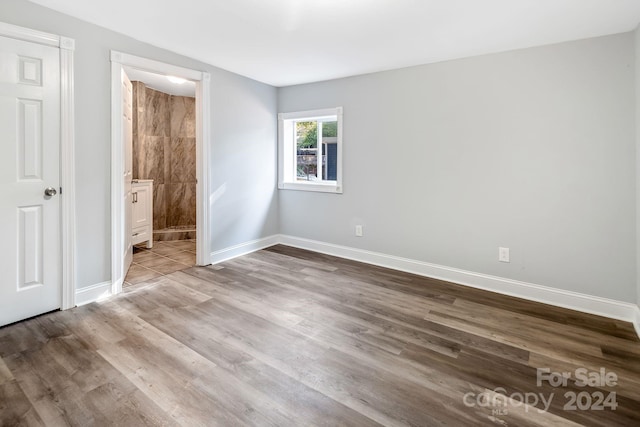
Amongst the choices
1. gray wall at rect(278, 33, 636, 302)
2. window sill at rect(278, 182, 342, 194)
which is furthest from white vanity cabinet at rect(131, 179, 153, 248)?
gray wall at rect(278, 33, 636, 302)

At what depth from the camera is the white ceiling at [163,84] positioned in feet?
14.5

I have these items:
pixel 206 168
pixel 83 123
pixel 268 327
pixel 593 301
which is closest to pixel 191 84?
pixel 206 168

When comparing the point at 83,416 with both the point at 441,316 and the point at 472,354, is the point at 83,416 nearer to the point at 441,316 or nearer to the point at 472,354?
the point at 472,354

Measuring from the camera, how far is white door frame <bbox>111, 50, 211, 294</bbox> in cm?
287

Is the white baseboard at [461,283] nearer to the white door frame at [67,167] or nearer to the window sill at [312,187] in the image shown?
the white door frame at [67,167]

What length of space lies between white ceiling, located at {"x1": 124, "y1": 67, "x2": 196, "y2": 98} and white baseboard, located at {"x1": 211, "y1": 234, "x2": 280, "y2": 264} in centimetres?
229

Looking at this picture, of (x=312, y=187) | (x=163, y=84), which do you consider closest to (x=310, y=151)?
(x=312, y=187)

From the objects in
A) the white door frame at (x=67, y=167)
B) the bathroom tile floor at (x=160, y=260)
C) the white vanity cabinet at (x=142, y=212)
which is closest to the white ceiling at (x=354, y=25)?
the white door frame at (x=67, y=167)

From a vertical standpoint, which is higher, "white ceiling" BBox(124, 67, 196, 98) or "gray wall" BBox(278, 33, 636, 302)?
"white ceiling" BBox(124, 67, 196, 98)

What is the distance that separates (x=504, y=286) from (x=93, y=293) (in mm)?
3794

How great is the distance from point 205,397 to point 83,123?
2389 millimetres

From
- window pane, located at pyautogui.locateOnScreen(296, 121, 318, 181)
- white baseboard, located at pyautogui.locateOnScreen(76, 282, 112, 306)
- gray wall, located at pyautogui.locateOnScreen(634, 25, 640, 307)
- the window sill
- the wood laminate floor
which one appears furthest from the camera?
window pane, located at pyautogui.locateOnScreen(296, 121, 318, 181)

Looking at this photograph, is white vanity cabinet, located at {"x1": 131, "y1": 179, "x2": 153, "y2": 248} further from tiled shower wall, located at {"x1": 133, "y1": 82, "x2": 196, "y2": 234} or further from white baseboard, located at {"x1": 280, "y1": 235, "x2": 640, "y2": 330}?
white baseboard, located at {"x1": 280, "y1": 235, "x2": 640, "y2": 330}

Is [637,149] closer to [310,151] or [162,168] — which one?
[310,151]
